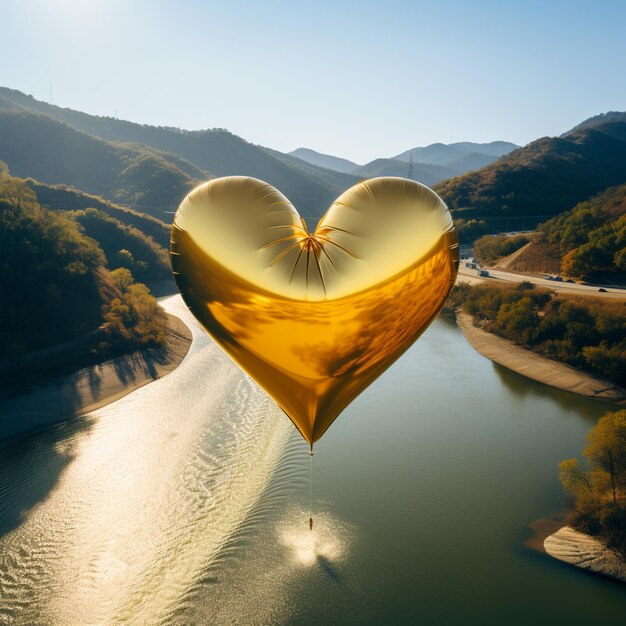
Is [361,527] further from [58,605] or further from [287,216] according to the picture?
[287,216]

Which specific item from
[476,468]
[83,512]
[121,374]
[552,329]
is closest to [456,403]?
[476,468]

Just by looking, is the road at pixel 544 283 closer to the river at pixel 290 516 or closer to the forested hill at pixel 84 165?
the river at pixel 290 516

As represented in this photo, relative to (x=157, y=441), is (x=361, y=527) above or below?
above

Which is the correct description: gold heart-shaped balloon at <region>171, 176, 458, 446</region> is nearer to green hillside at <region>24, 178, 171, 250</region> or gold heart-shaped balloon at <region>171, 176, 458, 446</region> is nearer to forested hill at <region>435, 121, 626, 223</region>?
green hillside at <region>24, 178, 171, 250</region>

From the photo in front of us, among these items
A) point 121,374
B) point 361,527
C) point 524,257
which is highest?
point 524,257

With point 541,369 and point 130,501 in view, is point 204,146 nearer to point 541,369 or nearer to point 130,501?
point 541,369

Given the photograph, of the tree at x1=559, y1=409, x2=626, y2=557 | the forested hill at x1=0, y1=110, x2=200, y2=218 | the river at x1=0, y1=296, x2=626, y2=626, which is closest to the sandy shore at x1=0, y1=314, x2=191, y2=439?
the river at x1=0, y1=296, x2=626, y2=626

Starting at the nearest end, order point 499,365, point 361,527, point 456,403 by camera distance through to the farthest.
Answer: point 361,527 → point 456,403 → point 499,365
